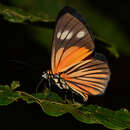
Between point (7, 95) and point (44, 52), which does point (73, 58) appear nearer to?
point (7, 95)

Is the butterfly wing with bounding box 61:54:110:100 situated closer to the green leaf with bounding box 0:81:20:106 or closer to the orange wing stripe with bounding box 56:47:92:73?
the orange wing stripe with bounding box 56:47:92:73

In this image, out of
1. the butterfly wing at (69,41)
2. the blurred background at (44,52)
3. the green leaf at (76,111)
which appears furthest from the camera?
the blurred background at (44,52)

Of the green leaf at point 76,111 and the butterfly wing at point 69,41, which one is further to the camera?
the butterfly wing at point 69,41

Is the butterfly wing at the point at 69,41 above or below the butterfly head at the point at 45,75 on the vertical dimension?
above

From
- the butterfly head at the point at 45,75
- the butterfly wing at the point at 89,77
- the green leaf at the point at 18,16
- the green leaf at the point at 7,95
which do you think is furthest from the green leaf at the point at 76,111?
the green leaf at the point at 18,16

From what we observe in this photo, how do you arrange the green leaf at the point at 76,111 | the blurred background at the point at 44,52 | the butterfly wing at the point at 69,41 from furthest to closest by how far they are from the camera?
the blurred background at the point at 44,52 → the butterfly wing at the point at 69,41 → the green leaf at the point at 76,111

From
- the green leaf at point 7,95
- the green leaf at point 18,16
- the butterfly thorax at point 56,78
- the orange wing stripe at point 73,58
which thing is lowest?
the green leaf at point 7,95

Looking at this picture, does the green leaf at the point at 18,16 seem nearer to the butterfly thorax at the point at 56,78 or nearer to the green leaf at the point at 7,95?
the butterfly thorax at the point at 56,78
